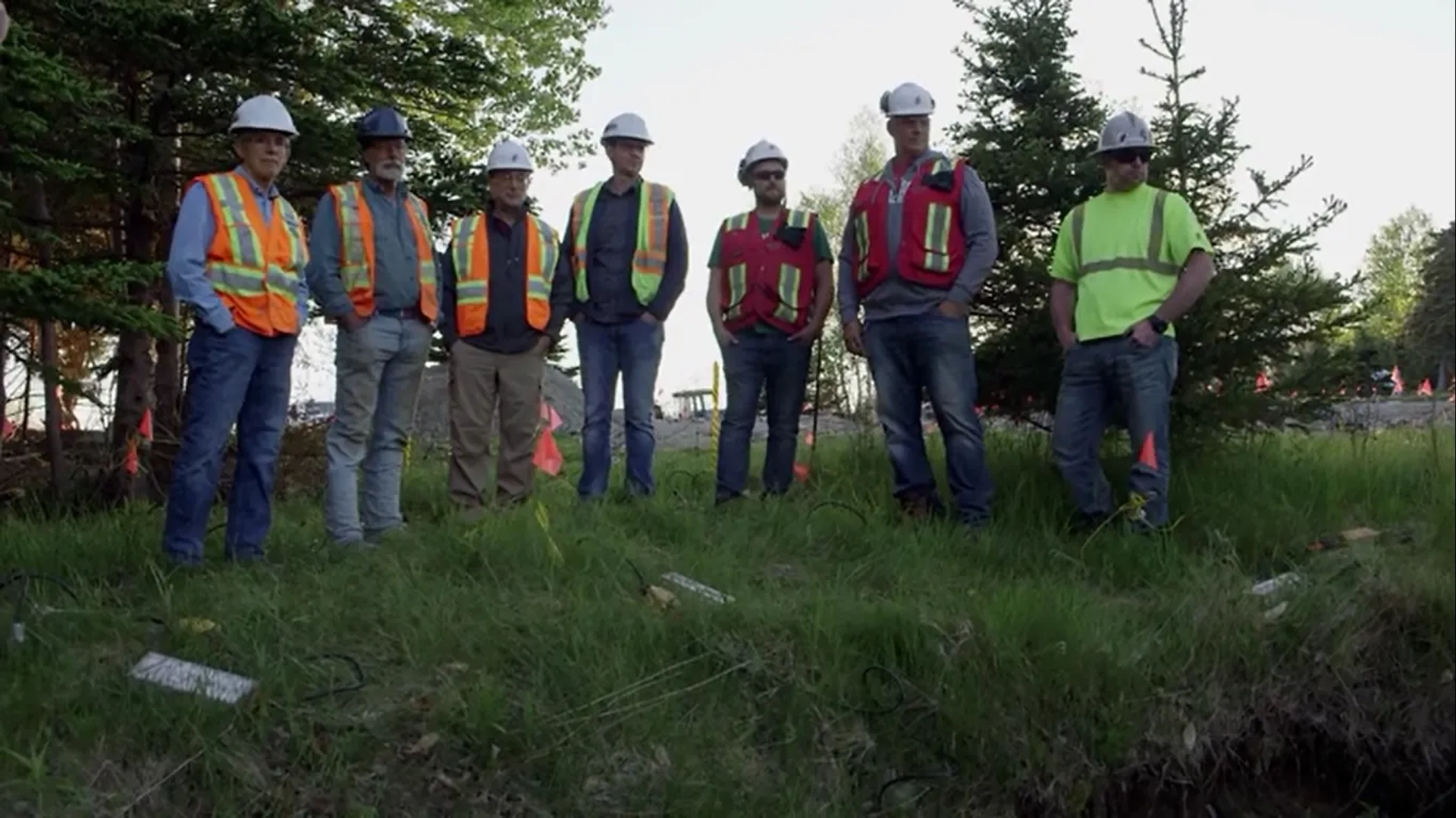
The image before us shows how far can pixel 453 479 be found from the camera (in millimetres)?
6906

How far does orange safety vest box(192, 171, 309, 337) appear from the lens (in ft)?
17.9

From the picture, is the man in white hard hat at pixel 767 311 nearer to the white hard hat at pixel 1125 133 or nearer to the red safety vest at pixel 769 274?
the red safety vest at pixel 769 274

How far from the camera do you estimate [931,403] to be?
6504mm

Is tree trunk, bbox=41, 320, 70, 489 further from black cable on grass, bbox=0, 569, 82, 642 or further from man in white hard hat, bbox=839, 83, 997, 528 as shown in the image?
man in white hard hat, bbox=839, 83, 997, 528

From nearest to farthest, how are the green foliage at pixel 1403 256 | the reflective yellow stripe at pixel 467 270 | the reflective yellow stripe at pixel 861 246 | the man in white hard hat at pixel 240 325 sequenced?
the green foliage at pixel 1403 256
the man in white hard hat at pixel 240 325
the reflective yellow stripe at pixel 861 246
the reflective yellow stripe at pixel 467 270

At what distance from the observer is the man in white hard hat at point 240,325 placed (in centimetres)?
537

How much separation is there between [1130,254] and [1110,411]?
33.2 inches

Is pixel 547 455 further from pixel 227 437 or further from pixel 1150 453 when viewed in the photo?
pixel 1150 453

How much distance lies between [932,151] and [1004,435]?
6.47ft

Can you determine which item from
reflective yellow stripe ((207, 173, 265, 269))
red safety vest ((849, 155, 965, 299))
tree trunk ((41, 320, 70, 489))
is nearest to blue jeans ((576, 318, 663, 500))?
red safety vest ((849, 155, 965, 299))

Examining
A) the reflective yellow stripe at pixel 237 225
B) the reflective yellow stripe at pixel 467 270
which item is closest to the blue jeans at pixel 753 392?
the reflective yellow stripe at pixel 467 270

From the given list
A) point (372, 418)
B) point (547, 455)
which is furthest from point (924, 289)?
point (547, 455)

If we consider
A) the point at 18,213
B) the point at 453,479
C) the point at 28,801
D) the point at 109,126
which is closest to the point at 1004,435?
the point at 453,479

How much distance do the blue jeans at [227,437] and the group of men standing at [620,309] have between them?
11mm
